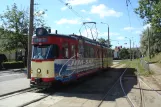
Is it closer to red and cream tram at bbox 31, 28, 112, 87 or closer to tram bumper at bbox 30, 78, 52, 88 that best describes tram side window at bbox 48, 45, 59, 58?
red and cream tram at bbox 31, 28, 112, 87

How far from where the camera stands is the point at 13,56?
2628 inches

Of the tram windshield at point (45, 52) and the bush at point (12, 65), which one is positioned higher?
the tram windshield at point (45, 52)

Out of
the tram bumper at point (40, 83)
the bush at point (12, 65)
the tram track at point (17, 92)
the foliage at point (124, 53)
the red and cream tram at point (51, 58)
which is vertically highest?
the foliage at point (124, 53)

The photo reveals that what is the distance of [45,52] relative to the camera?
613 inches

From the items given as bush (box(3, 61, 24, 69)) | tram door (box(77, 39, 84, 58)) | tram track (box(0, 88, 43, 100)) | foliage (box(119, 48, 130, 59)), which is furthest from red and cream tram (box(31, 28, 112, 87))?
foliage (box(119, 48, 130, 59))

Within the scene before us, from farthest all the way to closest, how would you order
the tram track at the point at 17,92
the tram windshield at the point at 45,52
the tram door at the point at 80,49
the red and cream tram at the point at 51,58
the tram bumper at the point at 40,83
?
the tram door at the point at 80,49
the tram windshield at the point at 45,52
the red and cream tram at the point at 51,58
the tram bumper at the point at 40,83
the tram track at the point at 17,92

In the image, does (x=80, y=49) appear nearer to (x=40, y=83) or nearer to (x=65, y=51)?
(x=65, y=51)

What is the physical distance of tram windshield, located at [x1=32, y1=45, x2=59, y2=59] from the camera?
15469mm

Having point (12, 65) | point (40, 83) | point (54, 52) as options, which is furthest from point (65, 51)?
point (12, 65)

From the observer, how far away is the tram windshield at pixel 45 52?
609 inches

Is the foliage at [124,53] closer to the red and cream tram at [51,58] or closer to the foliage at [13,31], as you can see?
the foliage at [13,31]

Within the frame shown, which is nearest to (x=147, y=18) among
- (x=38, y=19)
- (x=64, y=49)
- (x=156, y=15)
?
(x=156, y=15)

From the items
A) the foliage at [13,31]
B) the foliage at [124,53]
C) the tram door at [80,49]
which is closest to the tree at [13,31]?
the foliage at [13,31]

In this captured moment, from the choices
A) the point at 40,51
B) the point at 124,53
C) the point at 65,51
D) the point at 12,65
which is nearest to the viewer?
the point at 40,51
